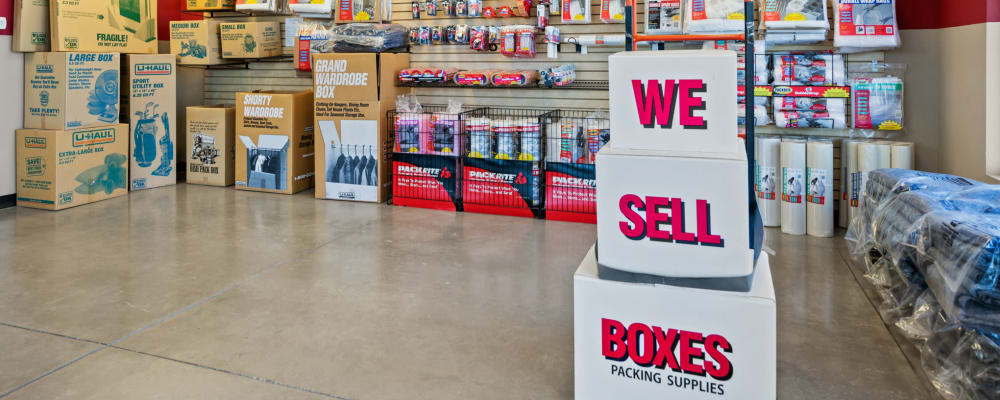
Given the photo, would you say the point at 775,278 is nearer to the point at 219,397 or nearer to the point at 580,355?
the point at 580,355

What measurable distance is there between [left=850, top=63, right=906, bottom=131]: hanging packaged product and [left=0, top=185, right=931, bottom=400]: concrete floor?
98cm

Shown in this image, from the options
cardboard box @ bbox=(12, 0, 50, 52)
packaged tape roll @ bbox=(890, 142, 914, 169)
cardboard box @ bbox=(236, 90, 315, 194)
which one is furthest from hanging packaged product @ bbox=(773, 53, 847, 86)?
cardboard box @ bbox=(12, 0, 50, 52)

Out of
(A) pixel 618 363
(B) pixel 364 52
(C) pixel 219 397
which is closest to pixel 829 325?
(A) pixel 618 363

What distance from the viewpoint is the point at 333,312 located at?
8.87ft

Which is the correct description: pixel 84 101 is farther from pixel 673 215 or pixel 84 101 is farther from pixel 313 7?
pixel 673 215

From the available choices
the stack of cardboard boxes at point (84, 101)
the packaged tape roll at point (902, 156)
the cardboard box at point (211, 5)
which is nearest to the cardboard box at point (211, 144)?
the stack of cardboard boxes at point (84, 101)

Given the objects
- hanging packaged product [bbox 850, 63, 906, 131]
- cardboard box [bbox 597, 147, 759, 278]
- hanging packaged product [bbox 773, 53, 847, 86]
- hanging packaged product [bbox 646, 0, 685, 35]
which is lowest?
cardboard box [bbox 597, 147, 759, 278]

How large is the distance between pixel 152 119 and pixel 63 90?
0.88 m

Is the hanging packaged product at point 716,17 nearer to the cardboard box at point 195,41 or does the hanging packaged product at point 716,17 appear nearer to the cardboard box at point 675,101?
the cardboard box at point 675,101

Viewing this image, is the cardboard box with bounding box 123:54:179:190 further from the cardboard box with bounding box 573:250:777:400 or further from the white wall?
the cardboard box with bounding box 573:250:777:400

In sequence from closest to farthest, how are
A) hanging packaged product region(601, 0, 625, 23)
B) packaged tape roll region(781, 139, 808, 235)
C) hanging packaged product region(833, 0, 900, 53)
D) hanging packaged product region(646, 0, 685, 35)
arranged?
hanging packaged product region(833, 0, 900, 53)
packaged tape roll region(781, 139, 808, 235)
hanging packaged product region(646, 0, 685, 35)
hanging packaged product region(601, 0, 625, 23)

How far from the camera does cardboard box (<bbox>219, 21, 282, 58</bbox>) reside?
5.71 metres

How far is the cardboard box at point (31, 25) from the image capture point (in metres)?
4.66

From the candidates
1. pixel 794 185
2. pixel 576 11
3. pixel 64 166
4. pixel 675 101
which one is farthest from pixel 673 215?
pixel 64 166
